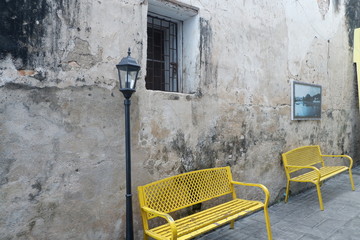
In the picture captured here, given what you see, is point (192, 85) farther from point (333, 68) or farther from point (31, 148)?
point (333, 68)

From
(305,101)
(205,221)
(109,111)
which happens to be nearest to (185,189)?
(205,221)

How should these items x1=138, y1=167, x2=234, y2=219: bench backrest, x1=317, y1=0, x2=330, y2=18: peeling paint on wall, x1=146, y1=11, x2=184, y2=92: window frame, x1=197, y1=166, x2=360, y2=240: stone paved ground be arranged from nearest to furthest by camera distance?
x1=138, y1=167, x2=234, y2=219: bench backrest < x1=197, y1=166, x2=360, y2=240: stone paved ground < x1=146, y1=11, x2=184, y2=92: window frame < x1=317, y1=0, x2=330, y2=18: peeling paint on wall

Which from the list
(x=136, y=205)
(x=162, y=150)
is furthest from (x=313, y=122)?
(x=136, y=205)

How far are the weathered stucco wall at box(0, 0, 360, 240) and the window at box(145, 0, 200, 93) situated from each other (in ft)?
0.36

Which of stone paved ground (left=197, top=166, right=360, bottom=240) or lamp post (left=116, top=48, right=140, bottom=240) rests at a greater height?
lamp post (left=116, top=48, right=140, bottom=240)

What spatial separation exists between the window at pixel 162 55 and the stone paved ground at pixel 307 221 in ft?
6.51

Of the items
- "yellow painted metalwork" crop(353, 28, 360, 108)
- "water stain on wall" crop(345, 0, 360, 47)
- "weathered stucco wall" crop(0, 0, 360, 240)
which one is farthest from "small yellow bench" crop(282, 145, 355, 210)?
"water stain on wall" crop(345, 0, 360, 47)

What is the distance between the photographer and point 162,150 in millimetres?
3174

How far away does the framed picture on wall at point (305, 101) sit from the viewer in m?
4.98

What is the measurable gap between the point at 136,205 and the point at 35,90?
1489 millimetres

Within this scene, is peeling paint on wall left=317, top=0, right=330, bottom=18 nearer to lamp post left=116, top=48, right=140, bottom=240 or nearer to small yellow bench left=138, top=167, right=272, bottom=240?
small yellow bench left=138, top=167, right=272, bottom=240

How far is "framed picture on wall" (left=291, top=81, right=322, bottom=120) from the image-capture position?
4980 mm

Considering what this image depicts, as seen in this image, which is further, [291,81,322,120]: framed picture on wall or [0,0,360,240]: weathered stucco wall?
[291,81,322,120]: framed picture on wall

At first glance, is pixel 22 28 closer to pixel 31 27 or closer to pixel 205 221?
pixel 31 27
